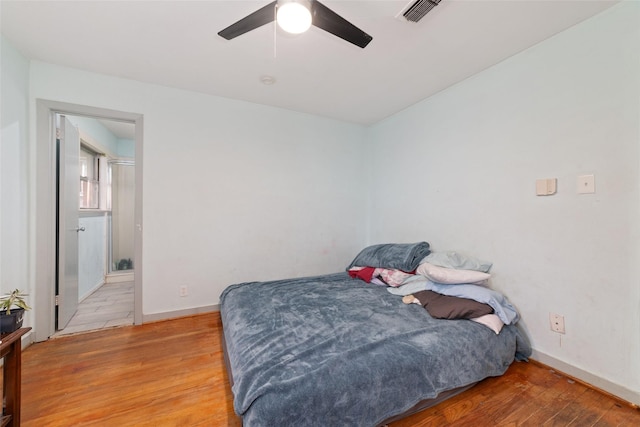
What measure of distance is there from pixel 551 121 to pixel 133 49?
3.22 metres

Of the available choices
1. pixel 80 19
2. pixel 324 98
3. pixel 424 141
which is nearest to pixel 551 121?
pixel 424 141

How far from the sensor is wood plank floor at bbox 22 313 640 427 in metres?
1.34

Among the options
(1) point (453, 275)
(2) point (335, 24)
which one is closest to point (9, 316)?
(2) point (335, 24)

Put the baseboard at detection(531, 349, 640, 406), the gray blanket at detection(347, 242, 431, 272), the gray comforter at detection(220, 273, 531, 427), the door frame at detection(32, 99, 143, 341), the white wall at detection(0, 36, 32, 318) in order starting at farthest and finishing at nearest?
the gray blanket at detection(347, 242, 431, 272), the door frame at detection(32, 99, 143, 341), the white wall at detection(0, 36, 32, 318), the baseboard at detection(531, 349, 640, 406), the gray comforter at detection(220, 273, 531, 427)

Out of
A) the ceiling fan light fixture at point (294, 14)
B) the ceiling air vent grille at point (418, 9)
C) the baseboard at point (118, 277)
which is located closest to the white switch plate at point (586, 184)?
the ceiling air vent grille at point (418, 9)

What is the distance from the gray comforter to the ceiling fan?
1725mm

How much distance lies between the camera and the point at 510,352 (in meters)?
1.73

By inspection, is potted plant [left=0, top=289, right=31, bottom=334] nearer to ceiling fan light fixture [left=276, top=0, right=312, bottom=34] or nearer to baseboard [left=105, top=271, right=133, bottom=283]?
ceiling fan light fixture [left=276, top=0, right=312, bottom=34]

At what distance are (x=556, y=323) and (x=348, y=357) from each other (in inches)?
63.5

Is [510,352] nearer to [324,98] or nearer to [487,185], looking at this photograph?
[487,185]

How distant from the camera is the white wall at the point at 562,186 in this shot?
150 centimetres

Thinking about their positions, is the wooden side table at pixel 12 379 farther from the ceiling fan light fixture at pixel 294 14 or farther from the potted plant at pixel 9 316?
the ceiling fan light fixture at pixel 294 14

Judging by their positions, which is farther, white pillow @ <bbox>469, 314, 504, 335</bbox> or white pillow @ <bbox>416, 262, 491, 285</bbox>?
white pillow @ <bbox>416, 262, 491, 285</bbox>

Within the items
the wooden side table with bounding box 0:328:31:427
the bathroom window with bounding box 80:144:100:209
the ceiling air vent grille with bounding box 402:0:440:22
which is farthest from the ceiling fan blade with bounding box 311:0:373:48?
the bathroom window with bounding box 80:144:100:209
